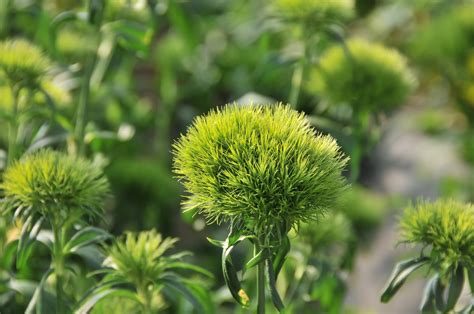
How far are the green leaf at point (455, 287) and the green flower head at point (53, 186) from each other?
0.44 meters

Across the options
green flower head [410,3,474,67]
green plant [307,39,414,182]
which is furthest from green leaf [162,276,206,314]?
green flower head [410,3,474,67]

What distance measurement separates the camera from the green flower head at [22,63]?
1.09 metres

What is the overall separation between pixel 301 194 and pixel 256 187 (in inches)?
1.9

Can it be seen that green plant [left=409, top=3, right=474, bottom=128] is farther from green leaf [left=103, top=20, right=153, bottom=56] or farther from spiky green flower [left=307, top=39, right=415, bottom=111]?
green leaf [left=103, top=20, right=153, bottom=56]

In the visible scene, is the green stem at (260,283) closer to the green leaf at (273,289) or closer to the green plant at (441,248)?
the green leaf at (273,289)

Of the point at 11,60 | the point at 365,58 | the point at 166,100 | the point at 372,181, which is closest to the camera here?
the point at 11,60

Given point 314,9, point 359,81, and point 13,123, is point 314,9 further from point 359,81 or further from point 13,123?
point 13,123

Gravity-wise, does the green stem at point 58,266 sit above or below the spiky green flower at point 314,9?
below

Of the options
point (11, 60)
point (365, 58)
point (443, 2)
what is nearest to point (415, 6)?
point (443, 2)

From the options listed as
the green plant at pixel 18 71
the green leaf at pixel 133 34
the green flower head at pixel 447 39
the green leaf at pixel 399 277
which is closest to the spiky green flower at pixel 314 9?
the green leaf at pixel 133 34

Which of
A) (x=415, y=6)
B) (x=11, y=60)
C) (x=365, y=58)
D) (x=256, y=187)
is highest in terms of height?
(x=415, y=6)

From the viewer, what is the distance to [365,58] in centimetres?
134

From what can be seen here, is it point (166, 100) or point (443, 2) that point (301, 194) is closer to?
point (166, 100)

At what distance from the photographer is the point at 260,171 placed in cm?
72
